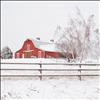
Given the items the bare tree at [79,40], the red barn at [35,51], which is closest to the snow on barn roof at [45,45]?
the red barn at [35,51]

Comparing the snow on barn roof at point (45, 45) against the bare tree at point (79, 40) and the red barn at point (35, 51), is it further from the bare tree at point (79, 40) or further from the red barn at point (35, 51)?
the bare tree at point (79, 40)

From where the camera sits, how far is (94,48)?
37.9 meters

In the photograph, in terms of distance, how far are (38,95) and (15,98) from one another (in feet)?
2.90

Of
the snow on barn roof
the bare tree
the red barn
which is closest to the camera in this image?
the bare tree

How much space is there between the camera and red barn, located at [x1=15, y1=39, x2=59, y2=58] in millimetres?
64562

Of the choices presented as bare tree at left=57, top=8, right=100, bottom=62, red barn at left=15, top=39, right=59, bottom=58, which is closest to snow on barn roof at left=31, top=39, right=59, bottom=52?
red barn at left=15, top=39, right=59, bottom=58

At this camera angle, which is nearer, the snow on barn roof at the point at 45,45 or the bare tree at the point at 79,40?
the bare tree at the point at 79,40

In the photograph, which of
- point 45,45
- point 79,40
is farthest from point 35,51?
point 79,40

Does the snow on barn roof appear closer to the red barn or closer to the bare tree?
the red barn

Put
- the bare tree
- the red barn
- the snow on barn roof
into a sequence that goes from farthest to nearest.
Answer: the red barn, the snow on barn roof, the bare tree

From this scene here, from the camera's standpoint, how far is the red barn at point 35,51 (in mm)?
64562

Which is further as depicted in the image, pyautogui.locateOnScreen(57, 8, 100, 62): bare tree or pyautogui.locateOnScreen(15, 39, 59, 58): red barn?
pyautogui.locateOnScreen(15, 39, 59, 58): red barn

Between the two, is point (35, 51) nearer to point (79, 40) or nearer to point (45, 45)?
point (45, 45)

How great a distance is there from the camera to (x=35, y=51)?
220 feet
